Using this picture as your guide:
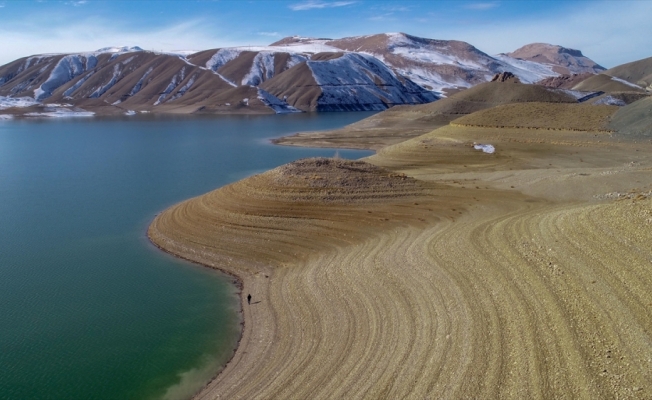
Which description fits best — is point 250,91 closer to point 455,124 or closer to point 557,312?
point 455,124

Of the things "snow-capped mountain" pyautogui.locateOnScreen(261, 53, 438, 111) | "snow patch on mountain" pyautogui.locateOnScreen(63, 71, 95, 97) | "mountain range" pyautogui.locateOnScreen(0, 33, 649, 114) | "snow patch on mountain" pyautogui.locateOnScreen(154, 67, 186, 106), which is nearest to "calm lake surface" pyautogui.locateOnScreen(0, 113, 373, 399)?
"mountain range" pyautogui.locateOnScreen(0, 33, 649, 114)

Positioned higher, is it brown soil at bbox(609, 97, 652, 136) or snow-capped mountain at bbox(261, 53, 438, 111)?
snow-capped mountain at bbox(261, 53, 438, 111)

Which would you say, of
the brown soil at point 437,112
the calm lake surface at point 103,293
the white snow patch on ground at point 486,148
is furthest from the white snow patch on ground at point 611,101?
the calm lake surface at point 103,293

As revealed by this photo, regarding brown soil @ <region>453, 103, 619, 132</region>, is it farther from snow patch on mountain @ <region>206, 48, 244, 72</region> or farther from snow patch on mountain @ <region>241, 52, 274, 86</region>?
snow patch on mountain @ <region>206, 48, 244, 72</region>

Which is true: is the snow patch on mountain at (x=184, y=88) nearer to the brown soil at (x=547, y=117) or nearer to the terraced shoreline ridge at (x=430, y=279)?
the brown soil at (x=547, y=117)

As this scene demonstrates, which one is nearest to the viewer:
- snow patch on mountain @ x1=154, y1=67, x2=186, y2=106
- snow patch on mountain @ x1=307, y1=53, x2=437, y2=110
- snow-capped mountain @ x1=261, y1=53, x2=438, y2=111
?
snow-capped mountain @ x1=261, y1=53, x2=438, y2=111

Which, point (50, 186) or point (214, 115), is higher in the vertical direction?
point (214, 115)

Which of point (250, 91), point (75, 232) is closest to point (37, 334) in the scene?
point (75, 232)
